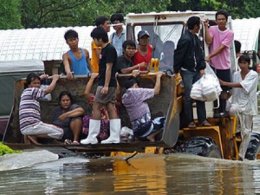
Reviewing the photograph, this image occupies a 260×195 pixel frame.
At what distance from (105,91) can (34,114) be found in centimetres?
138

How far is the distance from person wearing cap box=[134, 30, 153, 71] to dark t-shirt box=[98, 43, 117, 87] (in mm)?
925

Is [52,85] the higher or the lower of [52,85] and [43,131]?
the higher

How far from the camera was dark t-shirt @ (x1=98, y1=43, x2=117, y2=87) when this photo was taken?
42.4 ft

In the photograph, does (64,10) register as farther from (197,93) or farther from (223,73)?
(197,93)

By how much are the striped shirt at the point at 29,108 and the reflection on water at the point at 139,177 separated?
0.94 meters

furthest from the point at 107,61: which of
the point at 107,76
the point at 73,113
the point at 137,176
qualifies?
the point at 137,176

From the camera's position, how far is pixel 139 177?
11.3 meters

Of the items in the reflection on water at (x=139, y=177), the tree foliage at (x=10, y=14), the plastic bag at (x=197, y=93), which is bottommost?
the reflection on water at (x=139, y=177)

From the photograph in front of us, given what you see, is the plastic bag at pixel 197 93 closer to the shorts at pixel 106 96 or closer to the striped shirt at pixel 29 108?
the shorts at pixel 106 96

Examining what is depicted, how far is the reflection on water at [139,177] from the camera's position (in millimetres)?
10430

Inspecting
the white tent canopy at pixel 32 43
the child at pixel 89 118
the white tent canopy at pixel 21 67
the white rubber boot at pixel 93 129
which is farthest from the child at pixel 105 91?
the white tent canopy at pixel 32 43

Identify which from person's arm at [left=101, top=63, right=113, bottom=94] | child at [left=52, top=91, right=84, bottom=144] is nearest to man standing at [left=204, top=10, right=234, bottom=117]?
person's arm at [left=101, top=63, right=113, bottom=94]

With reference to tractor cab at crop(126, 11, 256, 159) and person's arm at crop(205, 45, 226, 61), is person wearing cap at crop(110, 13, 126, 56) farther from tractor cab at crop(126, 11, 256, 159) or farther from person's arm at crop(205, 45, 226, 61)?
person's arm at crop(205, 45, 226, 61)

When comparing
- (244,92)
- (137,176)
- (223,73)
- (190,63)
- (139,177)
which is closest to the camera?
(139,177)
